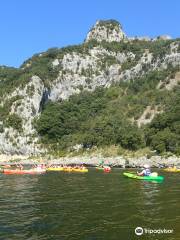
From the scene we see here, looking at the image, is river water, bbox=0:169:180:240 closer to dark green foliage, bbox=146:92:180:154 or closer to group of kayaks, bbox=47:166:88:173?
group of kayaks, bbox=47:166:88:173

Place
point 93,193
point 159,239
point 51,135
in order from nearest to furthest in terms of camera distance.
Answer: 1. point 159,239
2. point 93,193
3. point 51,135

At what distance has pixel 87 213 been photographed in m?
37.3

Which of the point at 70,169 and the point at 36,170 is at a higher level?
the point at 36,170

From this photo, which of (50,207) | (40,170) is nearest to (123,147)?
(40,170)

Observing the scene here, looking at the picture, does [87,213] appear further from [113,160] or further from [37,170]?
[113,160]

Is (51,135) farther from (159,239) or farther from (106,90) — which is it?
(159,239)

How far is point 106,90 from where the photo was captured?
7692 inches

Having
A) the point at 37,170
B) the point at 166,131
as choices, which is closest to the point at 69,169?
the point at 37,170

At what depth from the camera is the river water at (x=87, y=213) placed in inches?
1183

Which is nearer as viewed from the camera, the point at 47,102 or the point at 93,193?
the point at 93,193

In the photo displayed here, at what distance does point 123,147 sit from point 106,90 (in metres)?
60.4

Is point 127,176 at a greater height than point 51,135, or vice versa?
point 51,135

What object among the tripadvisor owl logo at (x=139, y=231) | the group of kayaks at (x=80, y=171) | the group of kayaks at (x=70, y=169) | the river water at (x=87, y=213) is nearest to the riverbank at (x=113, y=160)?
the group of kayaks at (x=70, y=169)

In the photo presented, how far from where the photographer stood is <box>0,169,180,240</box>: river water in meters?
30.0
